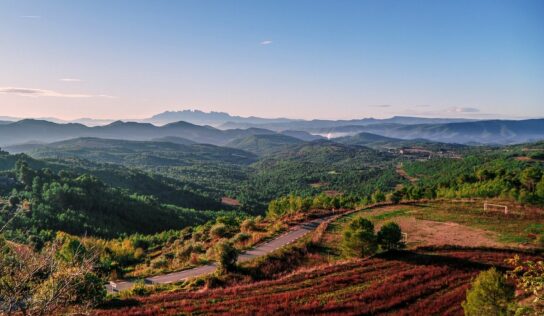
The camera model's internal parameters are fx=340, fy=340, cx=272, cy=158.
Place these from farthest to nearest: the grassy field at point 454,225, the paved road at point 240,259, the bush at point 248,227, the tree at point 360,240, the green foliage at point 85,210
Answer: the green foliage at point 85,210, the bush at point 248,227, the grassy field at point 454,225, the paved road at point 240,259, the tree at point 360,240

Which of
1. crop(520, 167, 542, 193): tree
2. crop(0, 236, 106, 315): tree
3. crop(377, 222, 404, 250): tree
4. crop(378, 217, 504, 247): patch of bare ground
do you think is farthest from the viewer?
crop(520, 167, 542, 193): tree

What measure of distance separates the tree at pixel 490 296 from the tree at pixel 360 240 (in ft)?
54.7

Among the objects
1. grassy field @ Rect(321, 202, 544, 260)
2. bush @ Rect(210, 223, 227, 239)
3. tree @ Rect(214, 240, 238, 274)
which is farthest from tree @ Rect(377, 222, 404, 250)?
bush @ Rect(210, 223, 227, 239)

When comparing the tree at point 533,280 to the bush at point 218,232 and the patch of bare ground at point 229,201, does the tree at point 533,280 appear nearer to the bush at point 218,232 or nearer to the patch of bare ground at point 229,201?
the bush at point 218,232

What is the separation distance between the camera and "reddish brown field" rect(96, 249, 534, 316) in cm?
2586

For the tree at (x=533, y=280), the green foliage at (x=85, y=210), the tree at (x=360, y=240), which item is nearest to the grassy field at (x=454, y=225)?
the tree at (x=360, y=240)

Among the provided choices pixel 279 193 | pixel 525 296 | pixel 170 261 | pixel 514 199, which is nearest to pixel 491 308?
pixel 525 296

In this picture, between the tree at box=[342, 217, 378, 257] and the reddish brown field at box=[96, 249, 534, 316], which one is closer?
the reddish brown field at box=[96, 249, 534, 316]

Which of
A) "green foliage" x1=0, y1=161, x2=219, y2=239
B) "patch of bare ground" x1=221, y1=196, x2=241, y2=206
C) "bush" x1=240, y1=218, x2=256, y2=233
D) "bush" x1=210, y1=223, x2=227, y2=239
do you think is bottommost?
"patch of bare ground" x1=221, y1=196, x2=241, y2=206

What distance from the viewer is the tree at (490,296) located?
788 inches

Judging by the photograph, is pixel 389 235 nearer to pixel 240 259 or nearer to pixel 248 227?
pixel 240 259

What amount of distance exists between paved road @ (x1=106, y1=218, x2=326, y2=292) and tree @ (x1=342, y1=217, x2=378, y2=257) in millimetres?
10834

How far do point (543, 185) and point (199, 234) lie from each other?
6641cm

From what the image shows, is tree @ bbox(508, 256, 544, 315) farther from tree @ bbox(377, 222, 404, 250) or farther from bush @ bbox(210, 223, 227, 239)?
bush @ bbox(210, 223, 227, 239)
